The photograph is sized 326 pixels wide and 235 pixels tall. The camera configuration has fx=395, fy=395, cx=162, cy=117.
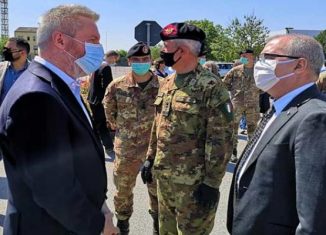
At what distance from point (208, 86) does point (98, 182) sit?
4.36 ft

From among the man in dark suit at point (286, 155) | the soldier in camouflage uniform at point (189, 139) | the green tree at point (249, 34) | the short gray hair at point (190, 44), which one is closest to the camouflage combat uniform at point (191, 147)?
the soldier in camouflage uniform at point (189, 139)

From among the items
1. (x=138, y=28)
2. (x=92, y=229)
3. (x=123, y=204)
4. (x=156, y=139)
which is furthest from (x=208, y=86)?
(x=138, y=28)

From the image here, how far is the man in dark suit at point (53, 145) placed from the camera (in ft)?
5.81

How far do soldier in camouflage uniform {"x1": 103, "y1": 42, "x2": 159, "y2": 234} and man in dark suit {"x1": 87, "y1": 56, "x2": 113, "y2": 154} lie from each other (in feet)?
9.86

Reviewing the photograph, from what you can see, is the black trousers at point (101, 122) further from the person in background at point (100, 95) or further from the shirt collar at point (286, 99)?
the shirt collar at point (286, 99)

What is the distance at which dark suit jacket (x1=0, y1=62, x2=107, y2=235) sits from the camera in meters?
1.77

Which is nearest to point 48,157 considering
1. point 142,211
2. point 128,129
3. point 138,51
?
point 128,129

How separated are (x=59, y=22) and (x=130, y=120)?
8.03 feet

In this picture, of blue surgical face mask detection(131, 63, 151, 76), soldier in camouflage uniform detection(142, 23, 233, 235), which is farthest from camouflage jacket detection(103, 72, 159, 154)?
soldier in camouflage uniform detection(142, 23, 233, 235)

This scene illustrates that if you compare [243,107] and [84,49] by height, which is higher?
[84,49]

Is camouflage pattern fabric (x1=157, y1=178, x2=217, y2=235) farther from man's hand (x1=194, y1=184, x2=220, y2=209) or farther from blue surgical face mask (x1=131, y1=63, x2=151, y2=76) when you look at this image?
blue surgical face mask (x1=131, y1=63, x2=151, y2=76)

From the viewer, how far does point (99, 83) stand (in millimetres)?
7637

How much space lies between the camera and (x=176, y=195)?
3105mm

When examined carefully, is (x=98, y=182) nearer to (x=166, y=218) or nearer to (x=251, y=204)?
(x=251, y=204)
